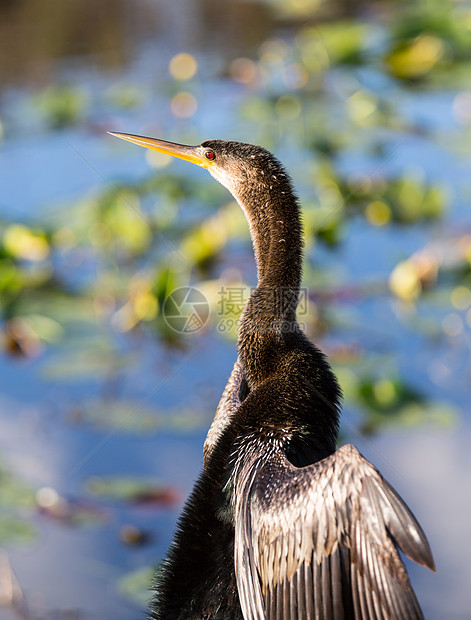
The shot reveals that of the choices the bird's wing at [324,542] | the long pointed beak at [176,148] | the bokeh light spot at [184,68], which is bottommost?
the bird's wing at [324,542]

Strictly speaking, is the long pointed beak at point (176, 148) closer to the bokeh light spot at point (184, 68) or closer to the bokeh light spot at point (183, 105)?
the bokeh light spot at point (183, 105)

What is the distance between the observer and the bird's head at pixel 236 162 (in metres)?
2.27

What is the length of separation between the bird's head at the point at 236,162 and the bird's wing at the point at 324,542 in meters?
0.81

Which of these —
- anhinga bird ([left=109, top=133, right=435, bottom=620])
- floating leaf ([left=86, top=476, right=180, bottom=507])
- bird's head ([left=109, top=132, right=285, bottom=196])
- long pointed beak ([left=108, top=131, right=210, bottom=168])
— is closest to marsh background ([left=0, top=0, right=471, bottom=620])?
floating leaf ([left=86, top=476, right=180, bottom=507])

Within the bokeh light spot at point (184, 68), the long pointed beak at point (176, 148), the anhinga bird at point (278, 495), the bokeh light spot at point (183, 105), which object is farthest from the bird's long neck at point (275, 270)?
the bokeh light spot at point (184, 68)

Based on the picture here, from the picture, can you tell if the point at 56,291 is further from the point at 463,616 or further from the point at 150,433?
the point at 463,616

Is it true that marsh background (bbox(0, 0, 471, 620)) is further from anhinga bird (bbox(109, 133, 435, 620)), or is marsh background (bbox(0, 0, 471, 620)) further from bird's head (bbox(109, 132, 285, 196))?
bird's head (bbox(109, 132, 285, 196))

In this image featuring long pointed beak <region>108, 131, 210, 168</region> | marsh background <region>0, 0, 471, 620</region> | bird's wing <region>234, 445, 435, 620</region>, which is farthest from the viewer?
marsh background <region>0, 0, 471, 620</region>

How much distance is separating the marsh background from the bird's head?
168 centimetres

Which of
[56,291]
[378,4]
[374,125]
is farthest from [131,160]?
[378,4]

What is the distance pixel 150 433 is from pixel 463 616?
1.68 meters

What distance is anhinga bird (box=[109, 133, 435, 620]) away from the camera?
5.48 feet

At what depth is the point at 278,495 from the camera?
6.00 ft

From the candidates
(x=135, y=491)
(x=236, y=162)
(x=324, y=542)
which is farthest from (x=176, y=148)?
(x=135, y=491)
